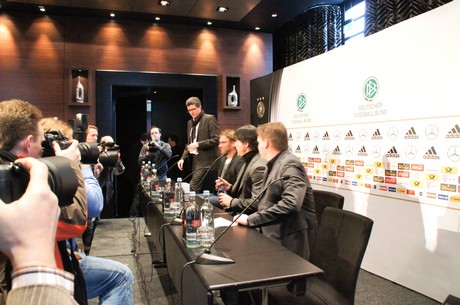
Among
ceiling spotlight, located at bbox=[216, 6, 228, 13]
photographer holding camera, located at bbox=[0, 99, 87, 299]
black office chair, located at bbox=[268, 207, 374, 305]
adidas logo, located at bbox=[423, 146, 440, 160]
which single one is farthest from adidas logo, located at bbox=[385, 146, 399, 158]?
ceiling spotlight, located at bbox=[216, 6, 228, 13]

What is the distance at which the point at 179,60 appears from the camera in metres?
5.80

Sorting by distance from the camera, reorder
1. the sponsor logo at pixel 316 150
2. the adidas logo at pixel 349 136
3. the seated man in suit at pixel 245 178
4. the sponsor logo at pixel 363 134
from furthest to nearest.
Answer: the sponsor logo at pixel 316 150 → the adidas logo at pixel 349 136 → the sponsor logo at pixel 363 134 → the seated man in suit at pixel 245 178

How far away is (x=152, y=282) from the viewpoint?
2943mm

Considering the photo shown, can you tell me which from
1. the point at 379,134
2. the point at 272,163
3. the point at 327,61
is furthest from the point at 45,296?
the point at 327,61

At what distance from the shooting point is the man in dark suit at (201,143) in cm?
405

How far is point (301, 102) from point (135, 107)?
123 inches

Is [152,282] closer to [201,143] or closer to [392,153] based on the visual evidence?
[201,143]

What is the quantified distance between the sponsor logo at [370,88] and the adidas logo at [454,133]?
77cm

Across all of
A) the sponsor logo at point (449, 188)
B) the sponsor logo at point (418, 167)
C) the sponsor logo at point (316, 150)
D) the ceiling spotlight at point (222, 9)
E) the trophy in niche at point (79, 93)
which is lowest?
the sponsor logo at point (449, 188)

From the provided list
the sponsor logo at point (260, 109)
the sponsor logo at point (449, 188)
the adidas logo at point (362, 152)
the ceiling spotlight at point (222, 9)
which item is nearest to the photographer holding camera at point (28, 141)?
the sponsor logo at point (449, 188)

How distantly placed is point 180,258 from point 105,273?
403 millimetres

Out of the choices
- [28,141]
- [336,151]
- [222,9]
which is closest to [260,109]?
[222,9]

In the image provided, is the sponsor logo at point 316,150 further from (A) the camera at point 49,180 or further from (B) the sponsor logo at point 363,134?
(A) the camera at point 49,180

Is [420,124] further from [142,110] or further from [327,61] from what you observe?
[142,110]
